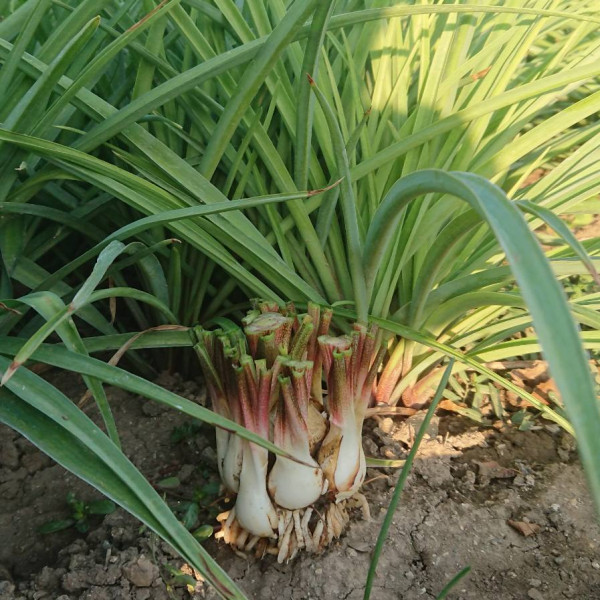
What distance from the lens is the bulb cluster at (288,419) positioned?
102cm

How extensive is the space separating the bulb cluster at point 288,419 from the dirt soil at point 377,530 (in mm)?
55

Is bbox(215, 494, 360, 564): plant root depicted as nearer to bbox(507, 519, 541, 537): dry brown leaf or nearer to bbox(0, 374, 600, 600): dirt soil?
bbox(0, 374, 600, 600): dirt soil

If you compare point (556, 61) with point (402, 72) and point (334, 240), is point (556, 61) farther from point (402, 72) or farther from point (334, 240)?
point (334, 240)

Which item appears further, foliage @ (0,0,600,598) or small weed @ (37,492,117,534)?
small weed @ (37,492,117,534)

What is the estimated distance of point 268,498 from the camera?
105 cm

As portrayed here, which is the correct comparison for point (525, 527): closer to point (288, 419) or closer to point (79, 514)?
point (288, 419)

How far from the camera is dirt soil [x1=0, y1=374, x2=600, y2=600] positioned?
3.44ft

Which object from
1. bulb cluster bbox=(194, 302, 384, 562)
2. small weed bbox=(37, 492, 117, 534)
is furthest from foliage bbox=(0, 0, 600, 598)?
small weed bbox=(37, 492, 117, 534)

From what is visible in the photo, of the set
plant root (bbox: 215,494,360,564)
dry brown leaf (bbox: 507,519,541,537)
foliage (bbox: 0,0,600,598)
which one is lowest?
plant root (bbox: 215,494,360,564)

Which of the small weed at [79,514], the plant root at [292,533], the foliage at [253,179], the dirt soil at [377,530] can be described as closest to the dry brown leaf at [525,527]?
the dirt soil at [377,530]

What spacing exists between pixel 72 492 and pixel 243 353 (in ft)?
A: 1.39

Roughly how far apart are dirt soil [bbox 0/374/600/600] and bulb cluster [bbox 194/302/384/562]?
0.18ft

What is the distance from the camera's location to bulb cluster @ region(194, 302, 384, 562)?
1018 millimetres

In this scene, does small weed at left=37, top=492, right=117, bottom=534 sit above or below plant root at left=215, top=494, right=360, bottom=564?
below
